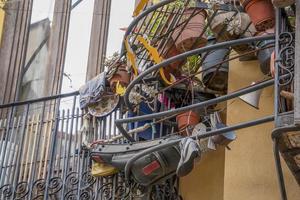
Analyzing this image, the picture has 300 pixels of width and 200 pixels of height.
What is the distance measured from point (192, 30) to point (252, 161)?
1.65 metres

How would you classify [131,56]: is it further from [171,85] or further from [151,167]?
[151,167]

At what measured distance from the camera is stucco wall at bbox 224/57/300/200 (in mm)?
8180

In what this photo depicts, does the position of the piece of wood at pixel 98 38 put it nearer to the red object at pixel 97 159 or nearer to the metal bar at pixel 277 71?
the red object at pixel 97 159

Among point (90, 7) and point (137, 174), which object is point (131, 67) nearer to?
point (137, 174)

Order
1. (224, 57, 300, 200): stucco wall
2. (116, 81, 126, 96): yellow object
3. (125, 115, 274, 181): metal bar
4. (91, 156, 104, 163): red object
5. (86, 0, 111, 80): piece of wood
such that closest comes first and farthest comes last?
(125, 115, 274, 181): metal bar
(224, 57, 300, 200): stucco wall
(91, 156, 104, 163): red object
(116, 81, 126, 96): yellow object
(86, 0, 111, 80): piece of wood

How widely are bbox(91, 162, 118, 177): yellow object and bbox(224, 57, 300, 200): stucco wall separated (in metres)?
1.56

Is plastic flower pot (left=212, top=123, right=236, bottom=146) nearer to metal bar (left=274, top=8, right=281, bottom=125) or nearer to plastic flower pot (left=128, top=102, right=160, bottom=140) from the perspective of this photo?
plastic flower pot (left=128, top=102, right=160, bottom=140)

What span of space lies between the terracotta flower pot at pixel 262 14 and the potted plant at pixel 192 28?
31.4 inches

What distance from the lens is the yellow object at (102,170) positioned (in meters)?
9.34

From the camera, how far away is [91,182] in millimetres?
9664

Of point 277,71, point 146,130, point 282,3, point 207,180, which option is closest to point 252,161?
point 207,180

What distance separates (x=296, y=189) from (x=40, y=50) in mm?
6955

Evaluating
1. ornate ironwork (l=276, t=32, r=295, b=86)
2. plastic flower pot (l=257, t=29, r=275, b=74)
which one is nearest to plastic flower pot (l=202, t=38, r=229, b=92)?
plastic flower pot (l=257, t=29, r=275, b=74)

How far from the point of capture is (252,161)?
8398 mm
